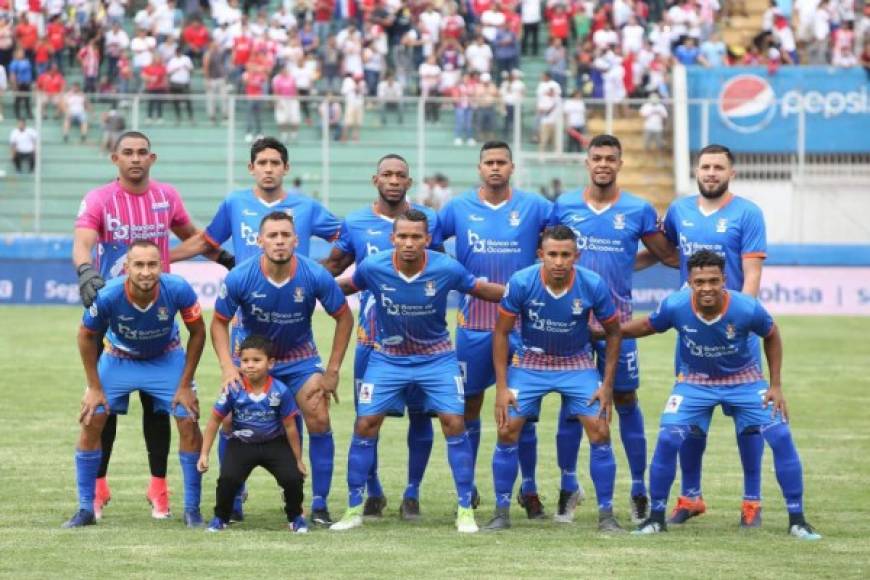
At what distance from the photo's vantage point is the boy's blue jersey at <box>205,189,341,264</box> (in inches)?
484

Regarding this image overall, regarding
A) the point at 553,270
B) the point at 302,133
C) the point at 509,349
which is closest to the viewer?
the point at 553,270

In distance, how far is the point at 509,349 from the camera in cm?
1212

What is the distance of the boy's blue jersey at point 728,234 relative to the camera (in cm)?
1206

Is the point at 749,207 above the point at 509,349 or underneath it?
above

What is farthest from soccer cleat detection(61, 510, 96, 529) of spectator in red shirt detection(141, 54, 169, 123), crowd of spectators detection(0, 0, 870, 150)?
spectator in red shirt detection(141, 54, 169, 123)

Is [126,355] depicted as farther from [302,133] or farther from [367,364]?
[302,133]

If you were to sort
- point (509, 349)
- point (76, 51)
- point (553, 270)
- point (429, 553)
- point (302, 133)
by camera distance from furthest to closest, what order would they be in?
point (76, 51) < point (302, 133) < point (509, 349) < point (553, 270) < point (429, 553)

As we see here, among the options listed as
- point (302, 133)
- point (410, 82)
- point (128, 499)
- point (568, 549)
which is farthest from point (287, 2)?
point (568, 549)

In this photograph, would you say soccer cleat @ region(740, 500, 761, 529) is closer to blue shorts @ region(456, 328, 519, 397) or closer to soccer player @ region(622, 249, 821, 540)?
soccer player @ region(622, 249, 821, 540)

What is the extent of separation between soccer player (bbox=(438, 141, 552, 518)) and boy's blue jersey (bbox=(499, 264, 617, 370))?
0.66 m

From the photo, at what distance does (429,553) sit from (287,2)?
27.0 metres

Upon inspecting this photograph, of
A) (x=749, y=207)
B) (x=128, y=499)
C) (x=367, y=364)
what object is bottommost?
(x=128, y=499)

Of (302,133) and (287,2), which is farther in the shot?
(287,2)

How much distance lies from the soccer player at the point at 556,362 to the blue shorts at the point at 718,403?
1.42 ft
